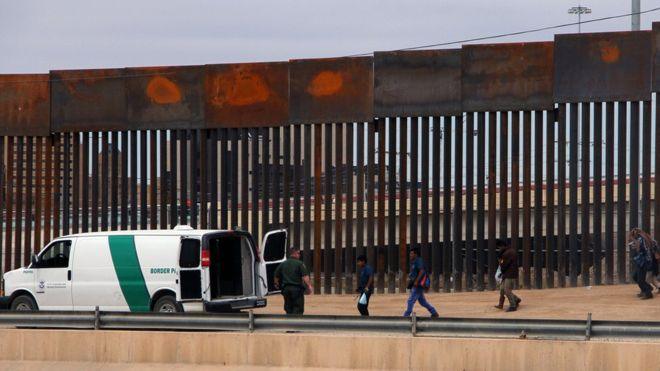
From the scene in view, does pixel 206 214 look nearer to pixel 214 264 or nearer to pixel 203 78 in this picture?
pixel 203 78

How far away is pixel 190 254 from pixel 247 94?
748 cm

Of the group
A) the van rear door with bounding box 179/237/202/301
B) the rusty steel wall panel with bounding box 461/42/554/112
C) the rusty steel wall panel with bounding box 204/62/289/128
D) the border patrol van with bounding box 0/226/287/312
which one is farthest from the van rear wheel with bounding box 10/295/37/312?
the rusty steel wall panel with bounding box 461/42/554/112

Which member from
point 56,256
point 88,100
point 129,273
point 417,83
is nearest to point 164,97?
point 88,100

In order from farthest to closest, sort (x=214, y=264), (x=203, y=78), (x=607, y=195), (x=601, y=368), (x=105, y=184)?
(x=105, y=184)
(x=203, y=78)
(x=607, y=195)
(x=214, y=264)
(x=601, y=368)

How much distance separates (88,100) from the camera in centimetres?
2659

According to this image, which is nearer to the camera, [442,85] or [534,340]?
[534,340]

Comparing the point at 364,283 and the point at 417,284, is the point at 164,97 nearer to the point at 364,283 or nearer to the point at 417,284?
the point at 364,283

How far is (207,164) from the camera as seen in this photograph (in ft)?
85.0

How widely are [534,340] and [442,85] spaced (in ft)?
34.8

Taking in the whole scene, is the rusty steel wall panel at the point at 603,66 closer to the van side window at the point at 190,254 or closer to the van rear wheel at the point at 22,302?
the van side window at the point at 190,254

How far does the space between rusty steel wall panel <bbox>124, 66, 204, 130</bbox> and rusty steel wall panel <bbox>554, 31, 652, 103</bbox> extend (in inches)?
304

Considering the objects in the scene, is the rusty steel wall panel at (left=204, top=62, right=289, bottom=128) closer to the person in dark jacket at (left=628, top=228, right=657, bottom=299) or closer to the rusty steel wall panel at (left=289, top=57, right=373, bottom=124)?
the rusty steel wall panel at (left=289, top=57, right=373, bottom=124)

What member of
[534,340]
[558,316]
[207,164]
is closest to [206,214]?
[207,164]

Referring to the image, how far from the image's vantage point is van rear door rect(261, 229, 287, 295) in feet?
65.2
